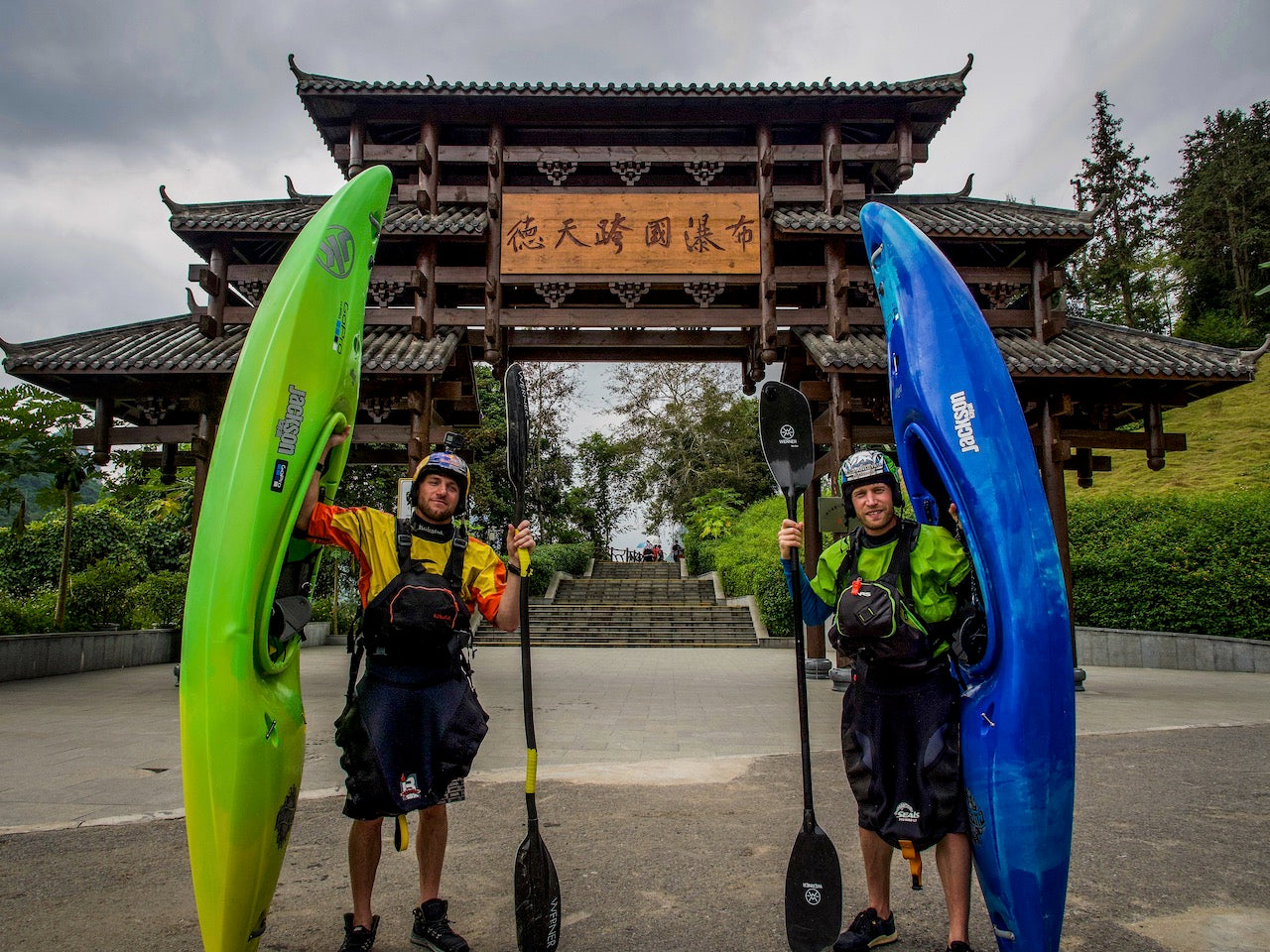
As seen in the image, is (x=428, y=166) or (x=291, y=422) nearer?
(x=291, y=422)

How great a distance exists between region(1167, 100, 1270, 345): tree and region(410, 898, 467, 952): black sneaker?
118 feet

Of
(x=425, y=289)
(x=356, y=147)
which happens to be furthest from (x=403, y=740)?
(x=356, y=147)

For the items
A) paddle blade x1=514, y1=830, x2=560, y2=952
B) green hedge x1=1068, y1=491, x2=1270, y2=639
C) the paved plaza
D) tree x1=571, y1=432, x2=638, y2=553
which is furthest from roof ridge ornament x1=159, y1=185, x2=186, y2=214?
tree x1=571, y1=432, x2=638, y2=553

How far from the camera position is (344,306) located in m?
3.58

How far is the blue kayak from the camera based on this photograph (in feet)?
8.77

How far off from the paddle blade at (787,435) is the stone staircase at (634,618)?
1181cm

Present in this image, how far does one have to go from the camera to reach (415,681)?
120 inches

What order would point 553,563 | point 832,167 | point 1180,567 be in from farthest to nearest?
point 553,563
point 1180,567
point 832,167

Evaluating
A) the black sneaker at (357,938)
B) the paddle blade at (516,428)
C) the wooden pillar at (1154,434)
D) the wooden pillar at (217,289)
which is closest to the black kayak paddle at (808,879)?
the paddle blade at (516,428)

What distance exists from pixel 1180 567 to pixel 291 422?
16.2 meters

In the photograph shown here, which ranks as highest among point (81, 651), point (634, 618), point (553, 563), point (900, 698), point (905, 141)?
point (905, 141)

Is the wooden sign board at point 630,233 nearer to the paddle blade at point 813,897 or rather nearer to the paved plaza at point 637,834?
the paved plaza at point 637,834

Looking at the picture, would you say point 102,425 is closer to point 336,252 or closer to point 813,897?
point 336,252

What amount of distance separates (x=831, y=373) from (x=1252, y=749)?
17.6ft
